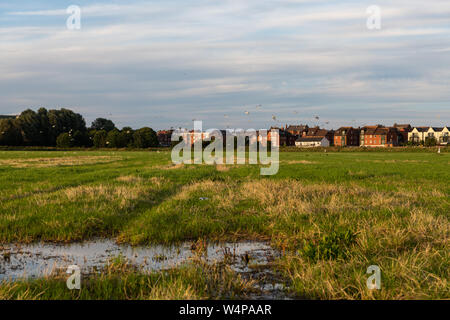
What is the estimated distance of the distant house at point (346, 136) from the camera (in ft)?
618

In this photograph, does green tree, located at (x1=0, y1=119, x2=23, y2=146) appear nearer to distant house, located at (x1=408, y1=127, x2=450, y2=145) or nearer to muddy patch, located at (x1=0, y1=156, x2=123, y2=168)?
muddy patch, located at (x1=0, y1=156, x2=123, y2=168)

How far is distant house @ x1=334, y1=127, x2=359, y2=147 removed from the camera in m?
188

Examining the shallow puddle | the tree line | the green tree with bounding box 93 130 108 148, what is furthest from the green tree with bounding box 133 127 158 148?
the shallow puddle

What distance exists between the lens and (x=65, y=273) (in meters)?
8.34

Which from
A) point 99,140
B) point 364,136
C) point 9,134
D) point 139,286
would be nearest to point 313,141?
point 364,136

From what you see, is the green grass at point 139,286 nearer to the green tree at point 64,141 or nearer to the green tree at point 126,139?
the green tree at point 64,141

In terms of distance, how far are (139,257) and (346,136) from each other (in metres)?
189

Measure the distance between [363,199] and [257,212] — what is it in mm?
5047

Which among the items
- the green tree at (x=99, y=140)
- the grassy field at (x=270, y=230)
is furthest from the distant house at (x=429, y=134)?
the grassy field at (x=270, y=230)

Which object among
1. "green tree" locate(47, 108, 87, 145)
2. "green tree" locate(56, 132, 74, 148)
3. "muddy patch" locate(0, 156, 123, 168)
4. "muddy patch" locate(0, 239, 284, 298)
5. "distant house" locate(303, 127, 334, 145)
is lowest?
"muddy patch" locate(0, 239, 284, 298)

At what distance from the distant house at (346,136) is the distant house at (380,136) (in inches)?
234

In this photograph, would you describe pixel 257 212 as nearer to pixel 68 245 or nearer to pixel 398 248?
pixel 398 248
